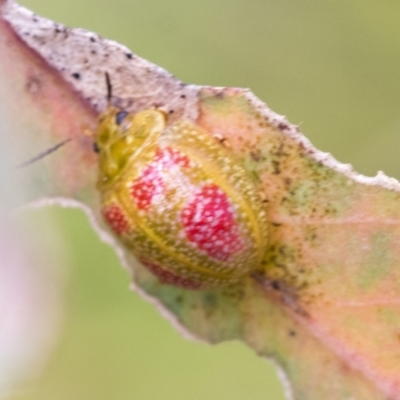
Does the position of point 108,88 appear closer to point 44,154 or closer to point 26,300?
point 44,154

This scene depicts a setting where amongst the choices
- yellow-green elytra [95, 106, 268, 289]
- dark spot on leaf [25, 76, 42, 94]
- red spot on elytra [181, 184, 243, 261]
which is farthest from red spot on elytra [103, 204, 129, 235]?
dark spot on leaf [25, 76, 42, 94]

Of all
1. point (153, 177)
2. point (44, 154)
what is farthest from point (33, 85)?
point (153, 177)

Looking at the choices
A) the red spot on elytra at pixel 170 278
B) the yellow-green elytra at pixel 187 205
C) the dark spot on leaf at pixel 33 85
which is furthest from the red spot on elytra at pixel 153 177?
the dark spot on leaf at pixel 33 85

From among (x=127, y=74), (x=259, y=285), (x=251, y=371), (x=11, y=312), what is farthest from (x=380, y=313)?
(x=11, y=312)

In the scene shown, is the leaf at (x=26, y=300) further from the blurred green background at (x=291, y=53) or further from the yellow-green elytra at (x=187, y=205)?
the blurred green background at (x=291, y=53)

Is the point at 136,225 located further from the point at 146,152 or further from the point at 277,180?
the point at 277,180
